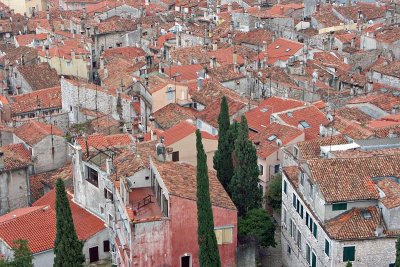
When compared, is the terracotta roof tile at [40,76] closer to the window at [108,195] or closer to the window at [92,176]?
the window at [92,176]

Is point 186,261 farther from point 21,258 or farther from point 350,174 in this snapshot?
point 350,174

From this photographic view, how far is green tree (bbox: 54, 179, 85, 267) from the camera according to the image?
3884 centimetres

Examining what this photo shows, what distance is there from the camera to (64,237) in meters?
39.0

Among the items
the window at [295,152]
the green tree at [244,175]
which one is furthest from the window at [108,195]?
the window at [295,152]

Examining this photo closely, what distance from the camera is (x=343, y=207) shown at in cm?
3897

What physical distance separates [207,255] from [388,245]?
28.7 ft

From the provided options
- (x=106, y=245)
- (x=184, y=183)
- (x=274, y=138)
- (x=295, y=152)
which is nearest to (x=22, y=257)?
(x=106, y=245)

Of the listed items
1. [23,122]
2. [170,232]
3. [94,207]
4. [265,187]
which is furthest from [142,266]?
[23,122]

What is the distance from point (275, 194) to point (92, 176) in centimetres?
1146

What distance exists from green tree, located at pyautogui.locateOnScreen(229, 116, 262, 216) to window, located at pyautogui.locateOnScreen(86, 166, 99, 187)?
8.15 m

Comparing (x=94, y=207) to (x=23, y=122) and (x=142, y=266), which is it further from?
(x=23, y=122)

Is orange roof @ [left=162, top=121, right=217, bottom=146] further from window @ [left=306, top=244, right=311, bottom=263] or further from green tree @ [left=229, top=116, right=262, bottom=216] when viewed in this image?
window @ [left=306, top=244, right=311, bottom=263]

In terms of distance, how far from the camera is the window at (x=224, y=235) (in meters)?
40.4

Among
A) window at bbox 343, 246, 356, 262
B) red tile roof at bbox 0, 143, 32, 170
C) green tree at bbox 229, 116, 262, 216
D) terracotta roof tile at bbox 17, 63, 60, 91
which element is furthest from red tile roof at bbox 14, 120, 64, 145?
window at bbox 343, 246, 356, 262
